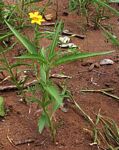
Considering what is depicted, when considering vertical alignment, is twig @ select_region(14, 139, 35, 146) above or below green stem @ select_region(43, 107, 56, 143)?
below

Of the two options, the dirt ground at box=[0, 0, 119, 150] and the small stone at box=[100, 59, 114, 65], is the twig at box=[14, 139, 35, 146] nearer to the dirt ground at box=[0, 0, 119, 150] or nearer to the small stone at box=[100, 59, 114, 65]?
the dirt ground at box=[0, 0, 119, 150]

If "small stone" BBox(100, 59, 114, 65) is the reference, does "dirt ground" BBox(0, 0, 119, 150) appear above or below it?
below

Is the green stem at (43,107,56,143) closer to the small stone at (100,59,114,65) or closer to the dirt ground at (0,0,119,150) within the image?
the dirt ground at (0,0,119,150)

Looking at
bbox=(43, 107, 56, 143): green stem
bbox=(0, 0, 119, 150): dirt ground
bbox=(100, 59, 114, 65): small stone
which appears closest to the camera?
bbox=(43, 107, 56, 143): green stem

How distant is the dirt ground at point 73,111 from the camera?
1921 mm

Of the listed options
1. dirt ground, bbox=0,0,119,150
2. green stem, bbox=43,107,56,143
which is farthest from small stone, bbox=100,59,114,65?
green stem, bbox=43,107,56,143

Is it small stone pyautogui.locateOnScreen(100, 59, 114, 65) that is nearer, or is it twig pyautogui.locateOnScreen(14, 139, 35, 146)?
twig pyautogui.locateOnScreen(14, 139, 35, 146)

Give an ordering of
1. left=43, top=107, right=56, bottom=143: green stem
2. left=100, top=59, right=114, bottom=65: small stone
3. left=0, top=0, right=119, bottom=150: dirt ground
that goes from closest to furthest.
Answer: left=43, top=107, right=56, bottom=143: green stem → left=0, top=0, right=119, bottom=150: dirt ground → left=100, top=59, right=114, bottom=65: small stone

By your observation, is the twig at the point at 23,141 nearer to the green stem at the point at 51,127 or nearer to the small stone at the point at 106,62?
the green stem at the point at 51,127

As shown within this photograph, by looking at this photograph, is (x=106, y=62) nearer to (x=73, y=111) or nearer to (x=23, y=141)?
(x=73, y=111)

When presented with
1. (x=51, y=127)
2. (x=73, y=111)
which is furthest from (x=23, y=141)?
(x=73, y=111)

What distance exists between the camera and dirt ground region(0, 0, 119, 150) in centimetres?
192

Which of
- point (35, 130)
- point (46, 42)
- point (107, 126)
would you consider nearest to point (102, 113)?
point (107, 126)

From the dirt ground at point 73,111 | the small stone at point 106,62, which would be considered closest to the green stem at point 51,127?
the dirt ground at point 73,111
